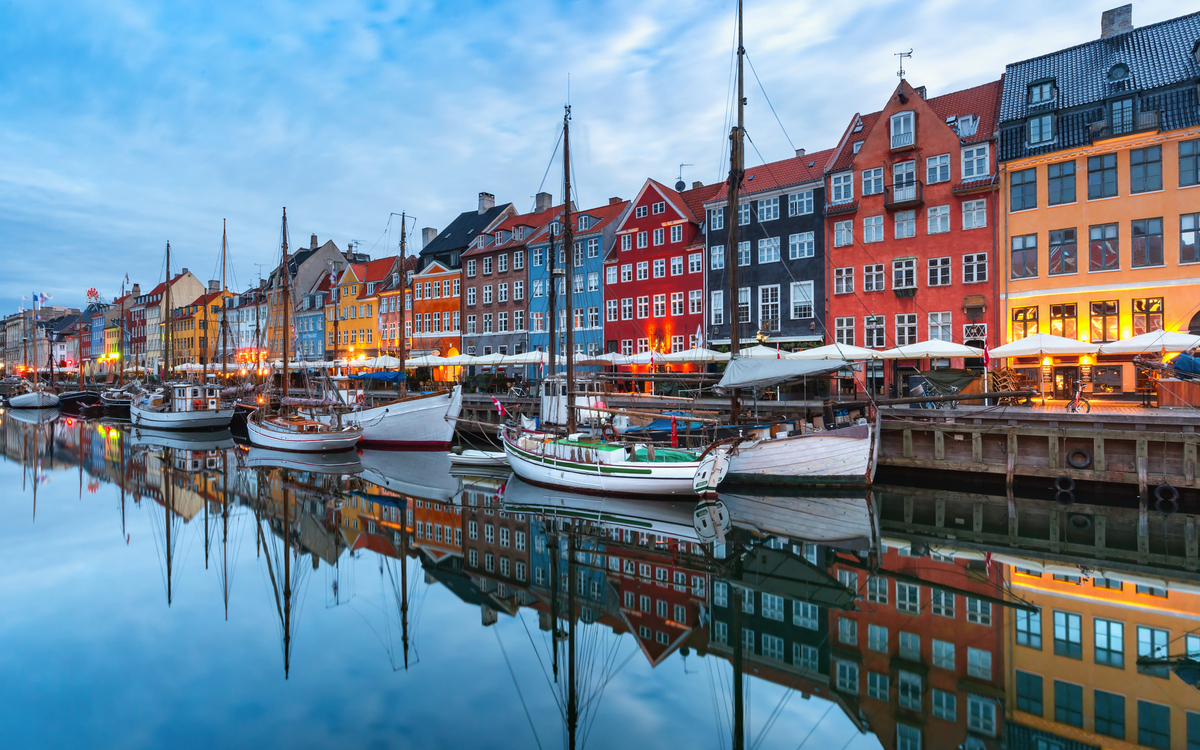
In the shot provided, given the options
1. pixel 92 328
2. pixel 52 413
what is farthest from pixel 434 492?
pixel 92 328

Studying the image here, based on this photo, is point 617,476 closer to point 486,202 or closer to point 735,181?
point 735,181

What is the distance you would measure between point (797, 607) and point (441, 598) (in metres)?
6.55

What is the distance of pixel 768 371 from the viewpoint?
805 inches

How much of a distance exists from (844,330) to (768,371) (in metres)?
18.3

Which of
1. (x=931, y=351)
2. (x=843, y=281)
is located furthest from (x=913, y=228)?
(x=931, y=351)

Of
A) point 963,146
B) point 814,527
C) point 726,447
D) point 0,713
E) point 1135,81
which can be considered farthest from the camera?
point 963,146

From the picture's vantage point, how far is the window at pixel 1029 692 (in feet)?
27.9

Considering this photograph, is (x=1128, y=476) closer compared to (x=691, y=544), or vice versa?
(x=691, y=544)

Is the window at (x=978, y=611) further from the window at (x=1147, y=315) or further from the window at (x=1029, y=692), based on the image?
the window at (x=1147, y=315)

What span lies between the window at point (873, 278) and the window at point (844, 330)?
1.90 m

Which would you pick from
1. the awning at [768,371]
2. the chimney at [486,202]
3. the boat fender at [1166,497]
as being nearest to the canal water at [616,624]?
the boat fender at [1166,497]

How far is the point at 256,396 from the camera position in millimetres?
46062

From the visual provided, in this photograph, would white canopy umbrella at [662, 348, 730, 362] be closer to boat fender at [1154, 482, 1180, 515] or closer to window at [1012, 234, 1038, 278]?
window at [1012, 234, 1038, 278]

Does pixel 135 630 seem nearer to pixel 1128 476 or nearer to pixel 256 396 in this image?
pixel 1128 476
